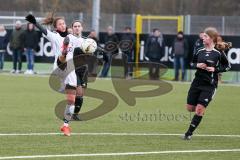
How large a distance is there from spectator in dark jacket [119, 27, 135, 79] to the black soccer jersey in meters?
16.9

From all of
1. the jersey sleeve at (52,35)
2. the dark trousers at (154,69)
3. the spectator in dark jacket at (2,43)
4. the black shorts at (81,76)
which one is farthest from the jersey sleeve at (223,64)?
the spectator in dark jacket at (2,43)

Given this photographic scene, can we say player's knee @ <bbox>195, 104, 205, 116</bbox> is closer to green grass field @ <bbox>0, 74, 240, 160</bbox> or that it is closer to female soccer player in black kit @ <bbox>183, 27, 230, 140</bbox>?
female soccer player in black kit @ <bbox>183, 27, 230, 140</bbox>

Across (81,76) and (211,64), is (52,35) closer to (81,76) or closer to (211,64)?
(81,76)

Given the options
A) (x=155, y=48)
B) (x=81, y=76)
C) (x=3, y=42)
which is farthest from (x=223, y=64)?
(x=3, y=42)

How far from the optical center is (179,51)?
93.5ft

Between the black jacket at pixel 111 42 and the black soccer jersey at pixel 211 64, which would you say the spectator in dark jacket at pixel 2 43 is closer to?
the black jacket at pixel 111 42

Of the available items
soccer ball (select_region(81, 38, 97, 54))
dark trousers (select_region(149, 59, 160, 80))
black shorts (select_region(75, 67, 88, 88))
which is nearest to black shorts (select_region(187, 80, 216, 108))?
soccer ball (select_region(81, 38, 97, 54))

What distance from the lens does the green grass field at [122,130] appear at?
10477 mm

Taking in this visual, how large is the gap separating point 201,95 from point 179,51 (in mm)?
16316

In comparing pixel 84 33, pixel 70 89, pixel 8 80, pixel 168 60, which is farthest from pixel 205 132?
pixel 84 33

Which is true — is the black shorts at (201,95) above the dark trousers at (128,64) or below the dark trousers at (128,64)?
above

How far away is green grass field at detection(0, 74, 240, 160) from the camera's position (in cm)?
1048

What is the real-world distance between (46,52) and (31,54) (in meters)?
1.62

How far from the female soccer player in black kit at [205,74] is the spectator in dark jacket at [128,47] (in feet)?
Result: 55.4
